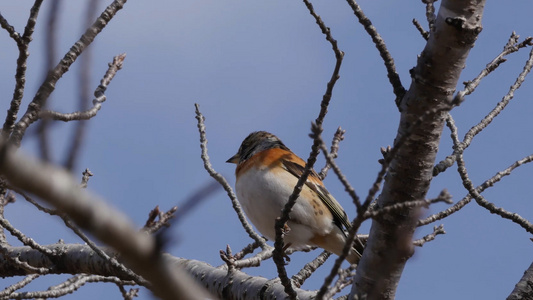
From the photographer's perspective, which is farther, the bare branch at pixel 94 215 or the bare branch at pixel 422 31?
the bare branch at pixel 422 31

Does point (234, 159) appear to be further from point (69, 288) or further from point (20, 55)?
point (20, 55)

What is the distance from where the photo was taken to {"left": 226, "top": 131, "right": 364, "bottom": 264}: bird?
5.76 meters

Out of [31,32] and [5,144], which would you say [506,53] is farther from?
[5,144]

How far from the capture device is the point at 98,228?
123cm

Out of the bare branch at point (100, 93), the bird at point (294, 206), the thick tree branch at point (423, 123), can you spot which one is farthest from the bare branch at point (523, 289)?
the bare branch at point (100, 93)

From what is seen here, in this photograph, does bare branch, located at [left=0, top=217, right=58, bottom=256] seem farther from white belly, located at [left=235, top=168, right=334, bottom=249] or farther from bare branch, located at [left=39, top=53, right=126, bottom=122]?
white belly, located at [left=235, top=168, right=334, bottom=249]

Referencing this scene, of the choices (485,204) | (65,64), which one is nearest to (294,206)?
(485,204)

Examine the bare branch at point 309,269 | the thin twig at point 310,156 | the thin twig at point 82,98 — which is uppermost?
the bare branch at point 309,269

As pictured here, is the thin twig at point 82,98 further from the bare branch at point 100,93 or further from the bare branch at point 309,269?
the bare branch at point 309,269

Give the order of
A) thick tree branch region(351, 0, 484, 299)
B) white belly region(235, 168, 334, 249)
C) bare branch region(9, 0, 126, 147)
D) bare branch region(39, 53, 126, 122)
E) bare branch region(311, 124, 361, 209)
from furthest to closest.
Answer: white belly region(235, 168, 334, 249), bare branch region(39, 53, 126, 122), thick tree branch region(351, 0, 484, 299), bare branch region(9, 0, 126, 147), bare branch region(311, 124, 361, 209)

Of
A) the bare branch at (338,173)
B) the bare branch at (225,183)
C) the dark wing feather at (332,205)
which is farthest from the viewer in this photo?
the dark wing feather at (332,205)

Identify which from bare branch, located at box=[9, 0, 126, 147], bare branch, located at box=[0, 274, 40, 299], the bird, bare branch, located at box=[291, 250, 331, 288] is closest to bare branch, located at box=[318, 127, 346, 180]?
the bird

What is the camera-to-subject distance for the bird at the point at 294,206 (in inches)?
227

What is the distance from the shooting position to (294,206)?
19.1 ft
